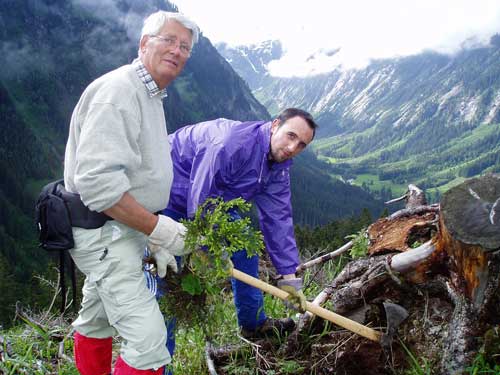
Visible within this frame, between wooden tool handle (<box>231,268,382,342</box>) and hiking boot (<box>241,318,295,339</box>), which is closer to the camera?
wooden tool handle (<box>231,268,382,342</box>)

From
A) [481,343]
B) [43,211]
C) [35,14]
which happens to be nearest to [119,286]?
[43,211]

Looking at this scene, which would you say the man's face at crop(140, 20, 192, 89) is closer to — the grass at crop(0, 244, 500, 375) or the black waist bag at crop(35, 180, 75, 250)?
the black waist bag at crop(35, 180, 75, 250)

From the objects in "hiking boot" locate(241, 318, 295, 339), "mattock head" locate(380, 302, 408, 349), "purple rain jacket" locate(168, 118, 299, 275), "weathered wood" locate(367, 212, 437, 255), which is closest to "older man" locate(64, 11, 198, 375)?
"purple rain jacket" locate(168, 118, 299, 275)

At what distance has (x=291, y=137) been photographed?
3586 millimetres

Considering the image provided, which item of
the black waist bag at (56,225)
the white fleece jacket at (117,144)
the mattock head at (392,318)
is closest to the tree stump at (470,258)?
the mattock head at (392,318)

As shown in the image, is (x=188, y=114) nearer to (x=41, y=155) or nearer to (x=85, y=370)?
(x=41, y=155)

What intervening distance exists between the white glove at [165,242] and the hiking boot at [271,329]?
5.39 ft

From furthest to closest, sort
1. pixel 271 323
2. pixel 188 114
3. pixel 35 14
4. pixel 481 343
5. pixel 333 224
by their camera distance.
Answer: pixel 188 114
pixel 35 14
pixel 333 224
pixel 271 323
pixel 481 343

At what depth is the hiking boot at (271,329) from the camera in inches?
170

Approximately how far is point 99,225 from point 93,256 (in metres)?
0.19

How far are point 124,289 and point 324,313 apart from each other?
1414 mm

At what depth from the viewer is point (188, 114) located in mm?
169875

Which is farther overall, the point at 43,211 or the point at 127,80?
the point at 43,211

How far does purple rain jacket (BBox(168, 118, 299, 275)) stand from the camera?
346 cm
